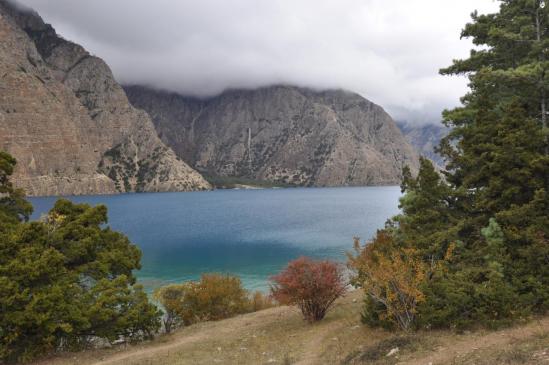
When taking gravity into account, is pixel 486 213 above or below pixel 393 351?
above

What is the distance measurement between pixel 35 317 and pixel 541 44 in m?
30.6

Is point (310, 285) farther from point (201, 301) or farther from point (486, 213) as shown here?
point (201, 301)

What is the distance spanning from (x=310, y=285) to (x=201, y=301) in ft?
39.5

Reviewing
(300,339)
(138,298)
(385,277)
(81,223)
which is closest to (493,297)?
(385,277)

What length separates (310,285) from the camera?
23.2 metres

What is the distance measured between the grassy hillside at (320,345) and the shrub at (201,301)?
245 centimetres

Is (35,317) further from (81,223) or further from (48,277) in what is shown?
(81,223)

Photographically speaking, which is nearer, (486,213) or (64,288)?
(486,213)

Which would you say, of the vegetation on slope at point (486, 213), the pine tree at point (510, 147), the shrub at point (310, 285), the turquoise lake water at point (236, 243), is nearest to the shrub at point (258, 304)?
the turquoise lake water at point (236, 243)

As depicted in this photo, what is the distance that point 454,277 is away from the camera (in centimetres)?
1814

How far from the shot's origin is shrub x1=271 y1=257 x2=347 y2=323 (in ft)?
75.9

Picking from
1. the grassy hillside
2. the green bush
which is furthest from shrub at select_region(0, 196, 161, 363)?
the grassy hillside

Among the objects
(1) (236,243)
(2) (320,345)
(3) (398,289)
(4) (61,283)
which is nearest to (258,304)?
(2) (320,345)

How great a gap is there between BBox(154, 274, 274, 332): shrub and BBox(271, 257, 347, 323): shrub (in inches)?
384
